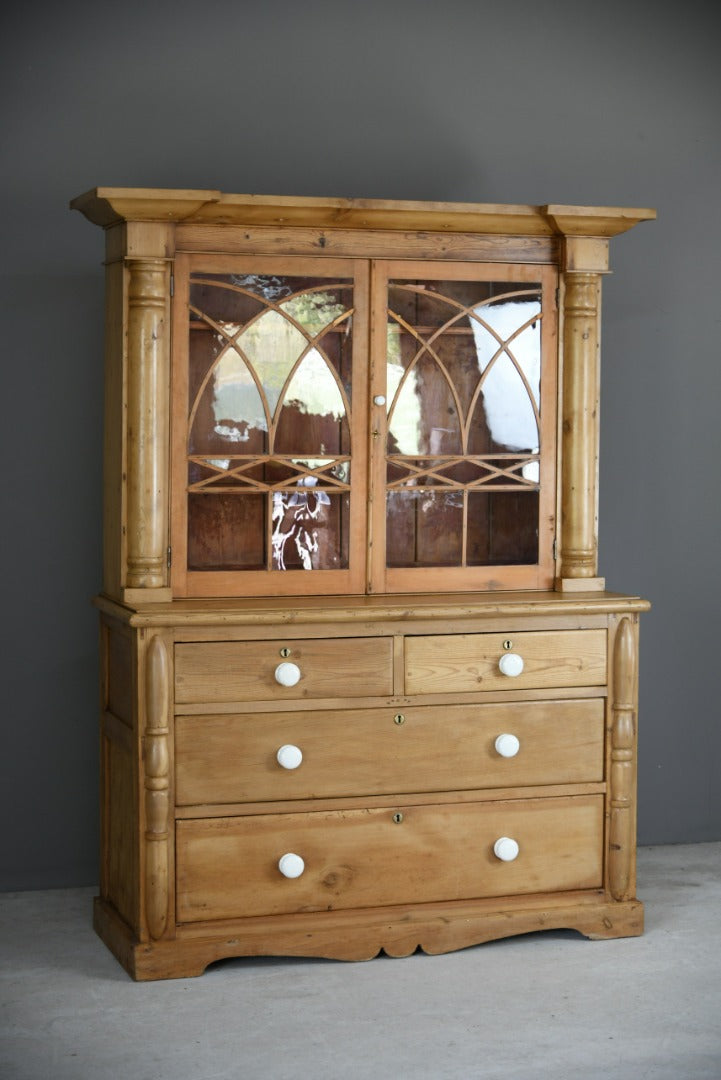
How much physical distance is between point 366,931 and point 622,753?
0.78 meters

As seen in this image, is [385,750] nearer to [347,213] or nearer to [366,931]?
[366,931]

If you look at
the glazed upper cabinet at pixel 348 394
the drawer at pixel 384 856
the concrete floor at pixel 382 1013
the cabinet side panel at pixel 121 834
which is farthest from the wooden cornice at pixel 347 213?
the concrete floor at pixel 382 1013

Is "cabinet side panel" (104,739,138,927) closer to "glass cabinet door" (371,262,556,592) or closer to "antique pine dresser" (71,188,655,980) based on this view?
"antique pine dresser" (71,188,655,980)

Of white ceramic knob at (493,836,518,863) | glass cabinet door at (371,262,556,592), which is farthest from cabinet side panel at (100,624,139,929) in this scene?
white ceramic knob at (493,836,518,863)

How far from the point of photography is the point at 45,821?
12.4 ft

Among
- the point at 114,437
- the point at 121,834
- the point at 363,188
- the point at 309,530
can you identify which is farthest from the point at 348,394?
the point at 121,834

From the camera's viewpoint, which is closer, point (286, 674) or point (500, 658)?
point (286, 674)

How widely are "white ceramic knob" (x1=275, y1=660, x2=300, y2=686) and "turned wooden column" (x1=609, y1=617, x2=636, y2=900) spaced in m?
0.83

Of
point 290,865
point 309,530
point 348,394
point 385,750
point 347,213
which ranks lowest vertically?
point 290,865

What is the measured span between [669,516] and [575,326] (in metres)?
0.99

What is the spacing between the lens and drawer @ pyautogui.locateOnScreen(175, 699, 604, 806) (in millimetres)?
3123

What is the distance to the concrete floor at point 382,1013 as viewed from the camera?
104 inches

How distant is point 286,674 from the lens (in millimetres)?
3129

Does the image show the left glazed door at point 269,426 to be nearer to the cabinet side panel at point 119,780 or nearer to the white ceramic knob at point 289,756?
the cabinet side panel at point 119,780
